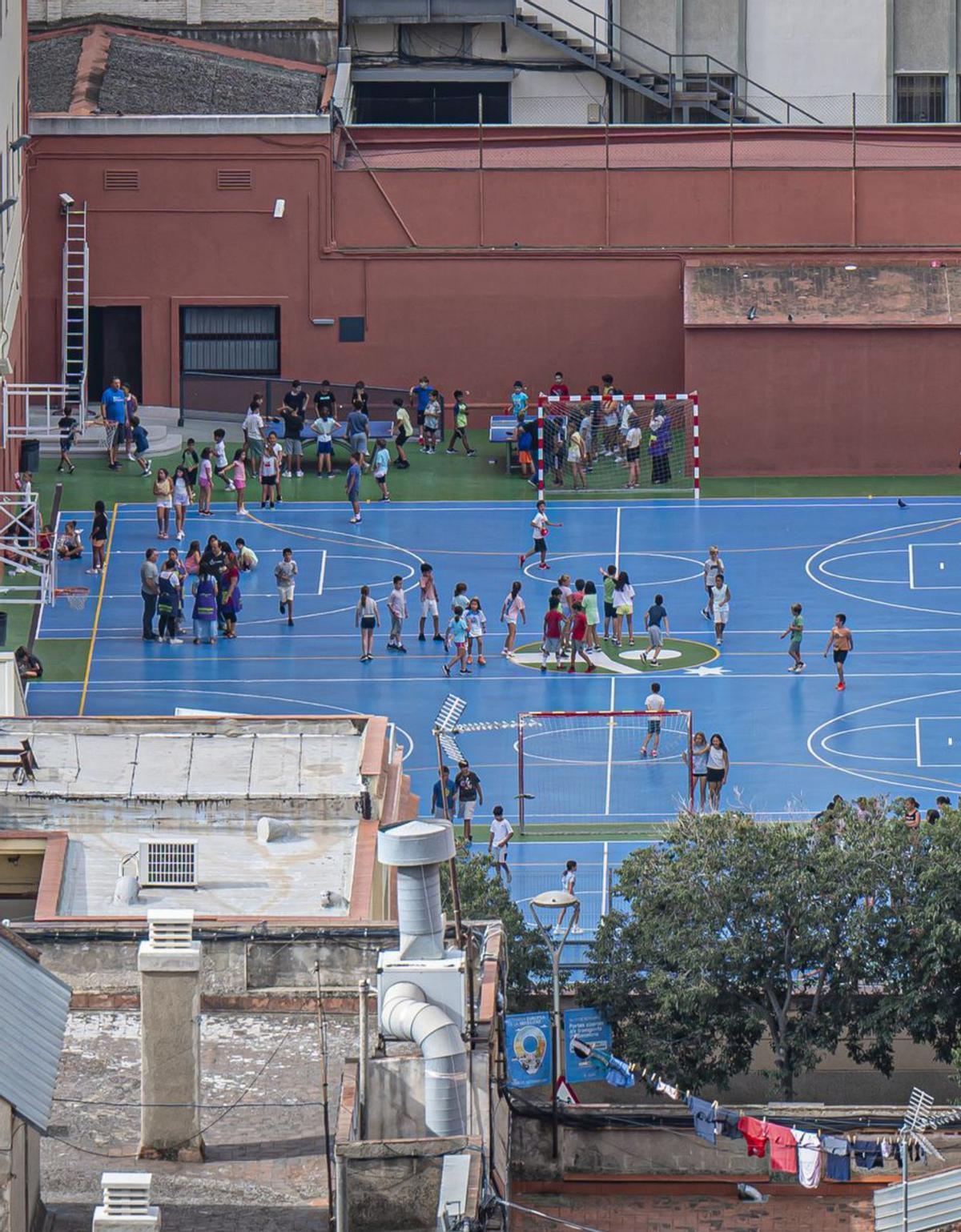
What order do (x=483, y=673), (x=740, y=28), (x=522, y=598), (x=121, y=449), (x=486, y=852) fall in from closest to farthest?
(x=486, y=852)
(x=483, y=673)
(x=522, y=598)
(x=121, y=449)
(x=740, y=28)

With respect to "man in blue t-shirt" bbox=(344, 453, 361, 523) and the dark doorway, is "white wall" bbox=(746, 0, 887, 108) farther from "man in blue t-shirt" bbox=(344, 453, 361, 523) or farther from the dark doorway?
"man in blue t-shirt" bbox=(344, 453, 361, 523)


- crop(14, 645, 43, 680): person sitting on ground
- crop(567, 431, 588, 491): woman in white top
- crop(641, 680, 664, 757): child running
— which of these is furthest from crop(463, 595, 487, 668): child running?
crop(567, 431, 588, 491): woman in white top

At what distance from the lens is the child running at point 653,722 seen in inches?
2141

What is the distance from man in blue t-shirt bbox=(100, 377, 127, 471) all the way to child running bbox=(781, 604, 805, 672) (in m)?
20.4

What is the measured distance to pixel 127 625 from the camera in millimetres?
62719

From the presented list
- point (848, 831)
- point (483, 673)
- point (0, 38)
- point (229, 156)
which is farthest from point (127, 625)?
point (848, 831)

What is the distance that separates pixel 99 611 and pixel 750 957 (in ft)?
89.2

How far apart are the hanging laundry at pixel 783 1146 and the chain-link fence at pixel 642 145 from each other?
5219cm

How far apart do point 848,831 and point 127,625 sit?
25005 mm

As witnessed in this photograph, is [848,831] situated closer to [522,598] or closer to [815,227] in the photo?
[522,598]

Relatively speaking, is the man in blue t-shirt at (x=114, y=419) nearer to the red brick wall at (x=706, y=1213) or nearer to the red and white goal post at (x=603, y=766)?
the red and white goal post at (x=603, y=766)

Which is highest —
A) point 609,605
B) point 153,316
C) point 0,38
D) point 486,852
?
point 0,38

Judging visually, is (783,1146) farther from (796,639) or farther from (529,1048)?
(796,639)

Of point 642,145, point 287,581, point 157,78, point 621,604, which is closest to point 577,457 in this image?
point 287,581
